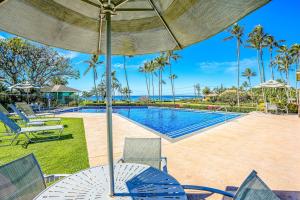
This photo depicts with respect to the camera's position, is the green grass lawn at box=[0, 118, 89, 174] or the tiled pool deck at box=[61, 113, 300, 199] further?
the green grass lawn at box=[0, 118, 89, 174]

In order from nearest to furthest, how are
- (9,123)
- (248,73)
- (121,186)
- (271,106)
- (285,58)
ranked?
(121,186), (9,123), (271,106), (285,58), (248,73)

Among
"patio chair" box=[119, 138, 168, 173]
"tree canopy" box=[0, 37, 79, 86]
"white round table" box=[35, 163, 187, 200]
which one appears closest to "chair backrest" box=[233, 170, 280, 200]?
"white round table" box=[35, 163, 187, 200]

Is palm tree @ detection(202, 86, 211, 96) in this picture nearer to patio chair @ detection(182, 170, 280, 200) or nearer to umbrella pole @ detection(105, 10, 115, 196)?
patio chair @ detection(182, 170, 280, 200)

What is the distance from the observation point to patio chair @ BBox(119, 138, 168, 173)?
275 centimetres

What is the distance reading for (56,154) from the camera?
491 cm

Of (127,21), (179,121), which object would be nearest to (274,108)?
(179,121)

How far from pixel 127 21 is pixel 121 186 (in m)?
1.73

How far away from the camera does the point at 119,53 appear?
8.34 feet

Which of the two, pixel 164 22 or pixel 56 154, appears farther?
pixel 56 154

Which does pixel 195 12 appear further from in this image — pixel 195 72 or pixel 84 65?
pixel 195 72

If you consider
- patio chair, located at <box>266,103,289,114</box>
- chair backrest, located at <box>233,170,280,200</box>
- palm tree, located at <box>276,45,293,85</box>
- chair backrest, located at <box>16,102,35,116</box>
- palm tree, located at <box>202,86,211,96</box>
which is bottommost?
patio chair, located at <box>266,103,289,114</box>

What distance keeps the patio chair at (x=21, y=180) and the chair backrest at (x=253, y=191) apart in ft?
5.71

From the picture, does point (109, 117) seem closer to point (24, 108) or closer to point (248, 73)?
point (24, 108)

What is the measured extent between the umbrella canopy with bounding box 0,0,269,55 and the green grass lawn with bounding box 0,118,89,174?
2.84 m
